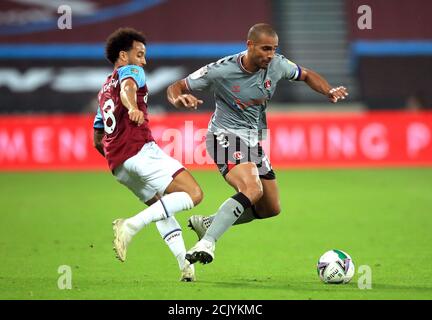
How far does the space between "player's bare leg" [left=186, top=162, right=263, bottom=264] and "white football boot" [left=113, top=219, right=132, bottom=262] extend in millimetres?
500

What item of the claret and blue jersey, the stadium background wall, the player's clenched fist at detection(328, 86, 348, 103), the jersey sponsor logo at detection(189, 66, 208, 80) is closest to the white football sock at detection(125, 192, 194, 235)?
the claret and blue jersey

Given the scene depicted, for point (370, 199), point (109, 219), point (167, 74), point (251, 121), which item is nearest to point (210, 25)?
point (167, 74)

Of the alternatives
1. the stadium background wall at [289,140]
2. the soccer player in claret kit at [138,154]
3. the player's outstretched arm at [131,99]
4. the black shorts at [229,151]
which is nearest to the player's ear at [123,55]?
the soccer player in claret kit at [138,154]

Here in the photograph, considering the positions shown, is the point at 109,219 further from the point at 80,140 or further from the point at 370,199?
the point at 80,140

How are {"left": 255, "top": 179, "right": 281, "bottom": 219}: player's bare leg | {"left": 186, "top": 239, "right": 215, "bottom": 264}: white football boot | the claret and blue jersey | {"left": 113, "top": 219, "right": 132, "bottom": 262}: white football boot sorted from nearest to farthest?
1. {"left": 113, "top": 219, "right": 132, "bottom": 262}: white football boot
2. {"left": 186, "top": 239, "right": 215, "bottom": 264}: white football boot
3. the claret and blue jersey
4. {"left": 255, "top": 179, "right": 281, "bottom": 219}: player's bare leg

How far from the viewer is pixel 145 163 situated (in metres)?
7.20

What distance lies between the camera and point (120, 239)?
6.82 meters

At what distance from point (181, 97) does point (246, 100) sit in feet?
2.98

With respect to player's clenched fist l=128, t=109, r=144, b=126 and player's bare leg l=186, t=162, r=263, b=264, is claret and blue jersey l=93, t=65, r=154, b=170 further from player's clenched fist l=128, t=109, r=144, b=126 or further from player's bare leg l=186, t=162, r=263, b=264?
player's bare leg l=186, t=162, r=263, b=264

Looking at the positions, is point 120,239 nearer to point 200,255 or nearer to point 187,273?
point 200,255

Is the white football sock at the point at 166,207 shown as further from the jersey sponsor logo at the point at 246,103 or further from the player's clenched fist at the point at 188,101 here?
the jersey sponsor logo at the point at 246,103

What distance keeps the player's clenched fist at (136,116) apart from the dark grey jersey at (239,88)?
1.21 m

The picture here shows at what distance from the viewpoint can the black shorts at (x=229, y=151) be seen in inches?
312

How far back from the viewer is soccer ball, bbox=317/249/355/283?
7.26m
